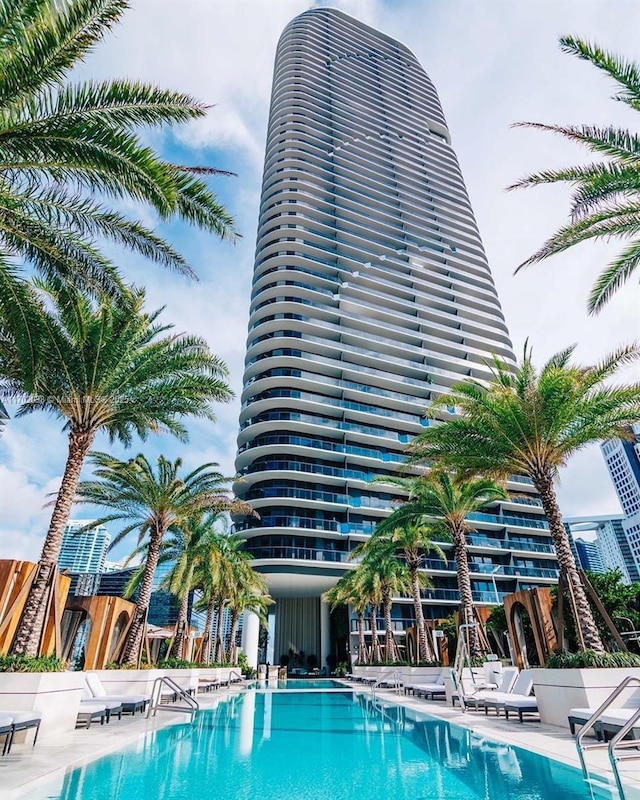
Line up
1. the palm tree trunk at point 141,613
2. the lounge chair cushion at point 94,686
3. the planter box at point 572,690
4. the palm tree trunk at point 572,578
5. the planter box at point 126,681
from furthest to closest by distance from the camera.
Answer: the palm tree trunk at point 141,613
the planter box at point 126,681
the lounge chair cushion at point 94,686
the palm tree trunk at point 572,578
the planter box at point 572,690

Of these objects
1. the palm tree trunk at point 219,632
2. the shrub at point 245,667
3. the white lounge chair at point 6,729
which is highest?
the palm tree trunk at point 219,632

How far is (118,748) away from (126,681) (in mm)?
7397

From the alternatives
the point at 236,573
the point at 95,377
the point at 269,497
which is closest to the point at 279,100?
the point at 269,497

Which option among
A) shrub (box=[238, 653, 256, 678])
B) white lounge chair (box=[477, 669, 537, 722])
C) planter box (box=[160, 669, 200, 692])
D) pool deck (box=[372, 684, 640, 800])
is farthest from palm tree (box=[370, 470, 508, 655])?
shrub (box=[238, 653, 256, 678])

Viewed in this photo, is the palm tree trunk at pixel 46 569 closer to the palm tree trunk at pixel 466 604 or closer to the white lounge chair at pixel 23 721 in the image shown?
the white lounge chair at pixel 23 721

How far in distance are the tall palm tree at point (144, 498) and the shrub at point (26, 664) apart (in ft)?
24.7

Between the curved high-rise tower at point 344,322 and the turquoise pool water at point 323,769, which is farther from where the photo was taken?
the curved high-rise tower at point 344,322

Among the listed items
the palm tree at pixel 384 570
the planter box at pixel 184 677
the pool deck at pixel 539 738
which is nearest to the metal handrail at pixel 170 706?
the planter box at pixel 184 677

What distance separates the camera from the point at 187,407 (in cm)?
1387

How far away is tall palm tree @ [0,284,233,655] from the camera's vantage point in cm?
963

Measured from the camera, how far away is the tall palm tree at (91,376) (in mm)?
9633

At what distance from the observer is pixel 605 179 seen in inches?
316

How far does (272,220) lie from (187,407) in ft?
169

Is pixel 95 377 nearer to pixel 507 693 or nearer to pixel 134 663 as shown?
pixel 134 663
